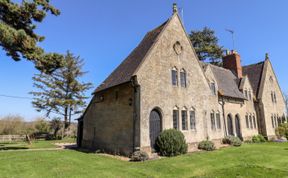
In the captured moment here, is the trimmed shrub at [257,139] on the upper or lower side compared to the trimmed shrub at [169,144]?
lower

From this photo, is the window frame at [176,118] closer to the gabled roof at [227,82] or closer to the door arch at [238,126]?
the gabled roof at [227,82]

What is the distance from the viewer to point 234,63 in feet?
99.6

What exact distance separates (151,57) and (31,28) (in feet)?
34.0

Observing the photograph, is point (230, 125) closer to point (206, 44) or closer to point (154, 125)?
point (154, 125)

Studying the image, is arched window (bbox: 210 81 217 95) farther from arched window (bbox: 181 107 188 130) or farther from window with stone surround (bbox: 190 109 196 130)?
arched window (bbox: 181 107 188 130)

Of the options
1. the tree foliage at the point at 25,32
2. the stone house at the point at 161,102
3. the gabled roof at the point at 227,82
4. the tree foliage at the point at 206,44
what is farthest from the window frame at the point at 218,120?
the tree foliage at the point at 206,44

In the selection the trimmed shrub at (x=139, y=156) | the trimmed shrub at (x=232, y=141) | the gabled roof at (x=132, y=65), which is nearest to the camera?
the trimmed shrub at (x=139, y=156)

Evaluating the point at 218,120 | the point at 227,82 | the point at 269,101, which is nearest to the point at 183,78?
the point at 218,120

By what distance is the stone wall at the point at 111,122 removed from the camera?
14500 mm

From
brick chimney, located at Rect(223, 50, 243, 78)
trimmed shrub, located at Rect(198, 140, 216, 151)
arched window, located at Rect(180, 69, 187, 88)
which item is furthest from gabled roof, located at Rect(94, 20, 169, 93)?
brick chimney, located at Rect(223, 50, 243, 78)

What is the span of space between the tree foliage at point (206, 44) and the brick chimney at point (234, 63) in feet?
46.8

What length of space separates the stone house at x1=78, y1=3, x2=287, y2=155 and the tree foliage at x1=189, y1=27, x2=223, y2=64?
21.4 metres

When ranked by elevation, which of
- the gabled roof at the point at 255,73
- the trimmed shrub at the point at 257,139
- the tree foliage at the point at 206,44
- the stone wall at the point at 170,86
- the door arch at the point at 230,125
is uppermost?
the tree foliage at the point at 206,44

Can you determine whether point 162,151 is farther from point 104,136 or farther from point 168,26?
point 168,26
